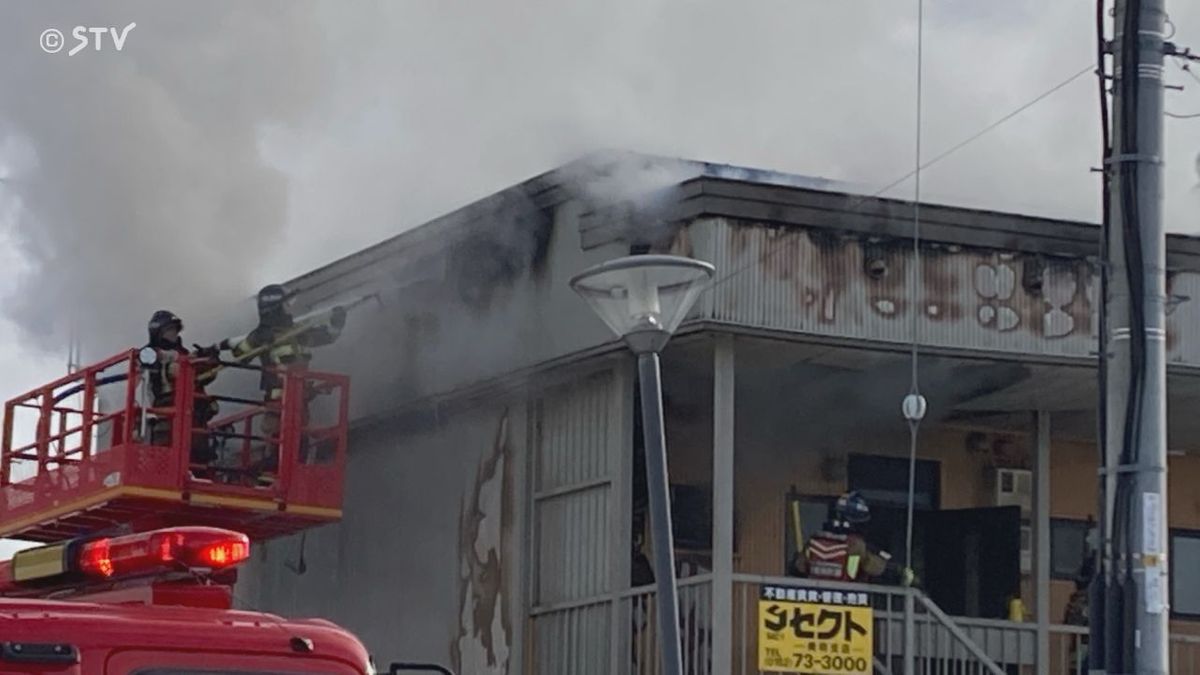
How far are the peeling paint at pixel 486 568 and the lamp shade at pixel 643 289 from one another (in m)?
5.96

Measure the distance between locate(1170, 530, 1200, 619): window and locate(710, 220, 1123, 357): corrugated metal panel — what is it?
355 cm

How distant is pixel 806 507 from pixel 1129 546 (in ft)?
25.7

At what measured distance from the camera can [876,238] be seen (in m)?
14.3

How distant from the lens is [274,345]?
1514cm

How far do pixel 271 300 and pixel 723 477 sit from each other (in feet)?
11.5

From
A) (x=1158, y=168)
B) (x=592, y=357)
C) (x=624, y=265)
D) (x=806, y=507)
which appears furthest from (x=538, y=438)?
(x=1158, y=168)

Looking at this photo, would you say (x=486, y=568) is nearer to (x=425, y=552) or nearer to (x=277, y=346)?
(x=425, y=552)

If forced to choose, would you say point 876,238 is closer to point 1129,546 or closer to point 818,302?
point 818,302

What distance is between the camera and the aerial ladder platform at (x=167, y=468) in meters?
14.2

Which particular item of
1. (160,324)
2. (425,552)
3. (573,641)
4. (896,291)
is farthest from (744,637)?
(160,324)

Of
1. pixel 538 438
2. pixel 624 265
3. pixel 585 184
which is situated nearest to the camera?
pixel 624 265

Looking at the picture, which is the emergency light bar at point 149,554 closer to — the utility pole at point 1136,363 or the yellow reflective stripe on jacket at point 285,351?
the utility pole at point 1136,363

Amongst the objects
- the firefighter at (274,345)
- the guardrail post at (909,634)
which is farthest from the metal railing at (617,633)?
the firefighter at (274,345)

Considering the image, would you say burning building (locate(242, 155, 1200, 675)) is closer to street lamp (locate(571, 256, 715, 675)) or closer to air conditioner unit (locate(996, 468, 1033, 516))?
air conditioner unit (locate(996, 468, 1033, 516))
